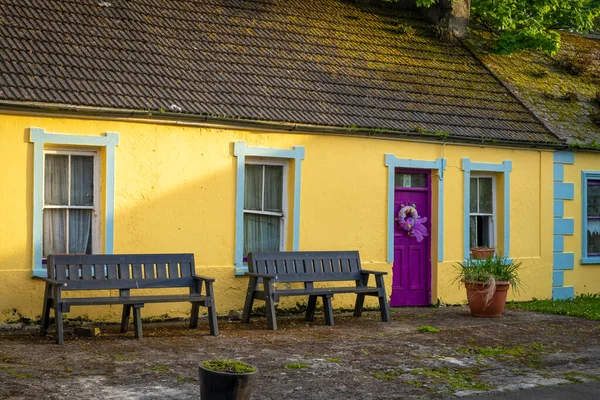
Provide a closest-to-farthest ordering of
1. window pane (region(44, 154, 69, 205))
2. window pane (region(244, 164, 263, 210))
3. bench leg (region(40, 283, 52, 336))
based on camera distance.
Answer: bench leg (region(40, 283, 52, 336))
window pane (region(44, 154, 69, 205))
window pane (region(244, 164, 263, 210))

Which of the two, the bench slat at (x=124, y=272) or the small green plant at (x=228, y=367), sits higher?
the bench slat at (x=124, y=272)

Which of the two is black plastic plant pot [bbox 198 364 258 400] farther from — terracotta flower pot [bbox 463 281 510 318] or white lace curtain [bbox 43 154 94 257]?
terracotta flower pot [bbox 463 281 510 318]

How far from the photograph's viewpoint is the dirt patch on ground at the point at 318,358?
8.66m

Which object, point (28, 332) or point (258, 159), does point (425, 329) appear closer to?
point (258, 159)

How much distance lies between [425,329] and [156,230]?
405 cm

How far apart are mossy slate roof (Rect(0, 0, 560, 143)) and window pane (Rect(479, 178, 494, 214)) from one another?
1.00 metres

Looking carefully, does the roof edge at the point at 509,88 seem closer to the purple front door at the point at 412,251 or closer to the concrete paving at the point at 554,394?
the purple front door at the point at 412,251

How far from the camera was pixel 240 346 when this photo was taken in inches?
437

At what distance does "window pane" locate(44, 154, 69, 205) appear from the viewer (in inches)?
493

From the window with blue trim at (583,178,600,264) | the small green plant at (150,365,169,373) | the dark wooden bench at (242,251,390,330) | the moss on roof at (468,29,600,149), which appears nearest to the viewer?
the small green plant at (150,365,169,373)

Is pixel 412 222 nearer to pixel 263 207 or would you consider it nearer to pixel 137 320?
pixel 263 207

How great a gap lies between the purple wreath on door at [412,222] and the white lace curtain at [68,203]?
212 inches

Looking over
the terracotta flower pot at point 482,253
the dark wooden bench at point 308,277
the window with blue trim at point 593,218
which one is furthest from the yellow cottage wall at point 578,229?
the dark wooden bench at point 308,277

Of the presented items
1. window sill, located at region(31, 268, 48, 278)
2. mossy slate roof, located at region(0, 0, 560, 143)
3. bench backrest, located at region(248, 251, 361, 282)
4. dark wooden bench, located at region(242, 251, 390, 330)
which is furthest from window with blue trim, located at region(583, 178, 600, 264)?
window sill, located at region(31, 268, 48, 278)
